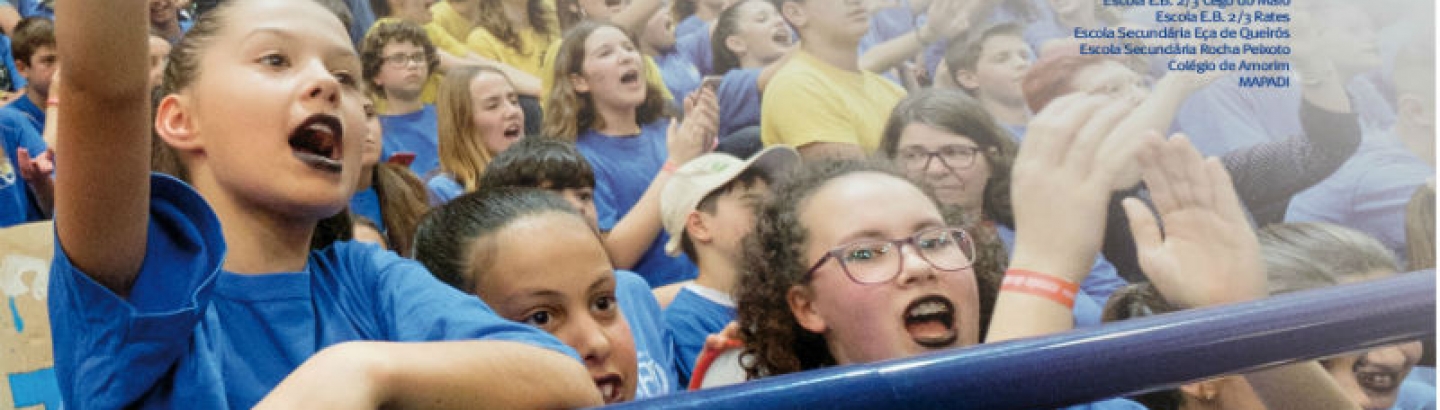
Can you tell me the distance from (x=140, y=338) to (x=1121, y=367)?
0.39 meters

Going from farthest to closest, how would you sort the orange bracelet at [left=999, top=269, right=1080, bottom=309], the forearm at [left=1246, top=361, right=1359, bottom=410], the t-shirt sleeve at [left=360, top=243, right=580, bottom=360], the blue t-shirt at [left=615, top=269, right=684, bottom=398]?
the orange bracelet at [left=999, top=269, right=1080, bottom=309], the blue t-shirt at [left=615, top=269, right=684, bottom=398], the forearm at [left=1246, top=361, right=1359, bottom=410], the t-shirt sleeve at [left=360, top=243, right=580, bottom=360]

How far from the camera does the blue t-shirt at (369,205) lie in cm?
131

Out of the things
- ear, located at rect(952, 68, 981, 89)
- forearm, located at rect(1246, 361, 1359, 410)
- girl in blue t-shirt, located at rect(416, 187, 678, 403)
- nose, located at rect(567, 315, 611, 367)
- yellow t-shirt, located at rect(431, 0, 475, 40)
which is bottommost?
forearm, located at rect(1246, 361, 1359, 410)

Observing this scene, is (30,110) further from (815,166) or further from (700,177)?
(815,166)

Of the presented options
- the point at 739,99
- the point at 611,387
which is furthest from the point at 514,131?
the point at 611,387

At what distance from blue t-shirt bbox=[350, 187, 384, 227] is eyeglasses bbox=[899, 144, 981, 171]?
23.0 inches

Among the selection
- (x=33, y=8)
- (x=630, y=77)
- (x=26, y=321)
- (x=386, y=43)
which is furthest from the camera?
(x=630, y=77)

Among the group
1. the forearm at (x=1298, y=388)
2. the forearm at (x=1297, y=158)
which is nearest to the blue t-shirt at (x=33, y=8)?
the forearm at (x=1298, y=388)

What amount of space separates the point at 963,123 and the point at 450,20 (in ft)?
1.98

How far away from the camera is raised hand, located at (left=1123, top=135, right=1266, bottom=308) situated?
1528 mm

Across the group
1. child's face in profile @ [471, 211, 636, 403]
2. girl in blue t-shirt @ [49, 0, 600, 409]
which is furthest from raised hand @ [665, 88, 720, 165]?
girl in blue t-shirt @ [49, 0, 600, 409]

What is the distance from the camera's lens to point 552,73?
1.48 m

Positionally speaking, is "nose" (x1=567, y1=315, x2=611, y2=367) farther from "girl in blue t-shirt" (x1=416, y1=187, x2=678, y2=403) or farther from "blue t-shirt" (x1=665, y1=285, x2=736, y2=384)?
"blue t-shirt" (x1=665, y1=285, x2=736, y2=384)

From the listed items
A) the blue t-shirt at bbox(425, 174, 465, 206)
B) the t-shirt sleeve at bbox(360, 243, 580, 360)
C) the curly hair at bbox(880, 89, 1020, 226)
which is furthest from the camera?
the curly hair at bbox(880, 89, 1020, 226)
